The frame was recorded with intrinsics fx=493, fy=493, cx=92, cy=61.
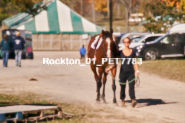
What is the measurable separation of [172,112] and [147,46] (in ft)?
67.6

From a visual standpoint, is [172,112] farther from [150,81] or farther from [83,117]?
[150,81]

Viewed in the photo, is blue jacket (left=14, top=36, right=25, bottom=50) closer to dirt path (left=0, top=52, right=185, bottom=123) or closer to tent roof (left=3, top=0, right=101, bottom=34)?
dirt path (left=0, top=52, right=185, bottom=123)

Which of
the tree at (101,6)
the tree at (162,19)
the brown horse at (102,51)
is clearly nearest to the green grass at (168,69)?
the brown horse at (102,51)

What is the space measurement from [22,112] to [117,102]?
455cm

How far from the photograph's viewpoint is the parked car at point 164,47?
106 feet

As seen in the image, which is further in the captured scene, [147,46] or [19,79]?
[147,46]

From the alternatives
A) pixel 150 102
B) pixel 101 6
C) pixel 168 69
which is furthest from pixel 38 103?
pixel 101 6

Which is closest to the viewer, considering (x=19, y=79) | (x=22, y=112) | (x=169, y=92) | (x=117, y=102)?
(x=22, y=112)

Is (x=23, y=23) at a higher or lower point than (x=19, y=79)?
higher

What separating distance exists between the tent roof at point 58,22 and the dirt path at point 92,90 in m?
33.9

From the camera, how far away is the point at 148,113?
39.5 ft

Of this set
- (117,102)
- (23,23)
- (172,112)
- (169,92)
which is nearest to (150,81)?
(169,92)

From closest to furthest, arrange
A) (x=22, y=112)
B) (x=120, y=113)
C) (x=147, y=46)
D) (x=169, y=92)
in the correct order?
(x=22, y=112) → (x=120, y=113) → (x=169, y=92) → (x=147, y=46)

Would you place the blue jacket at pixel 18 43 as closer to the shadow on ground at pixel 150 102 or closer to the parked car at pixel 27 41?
the parked car at pixel 27 41
